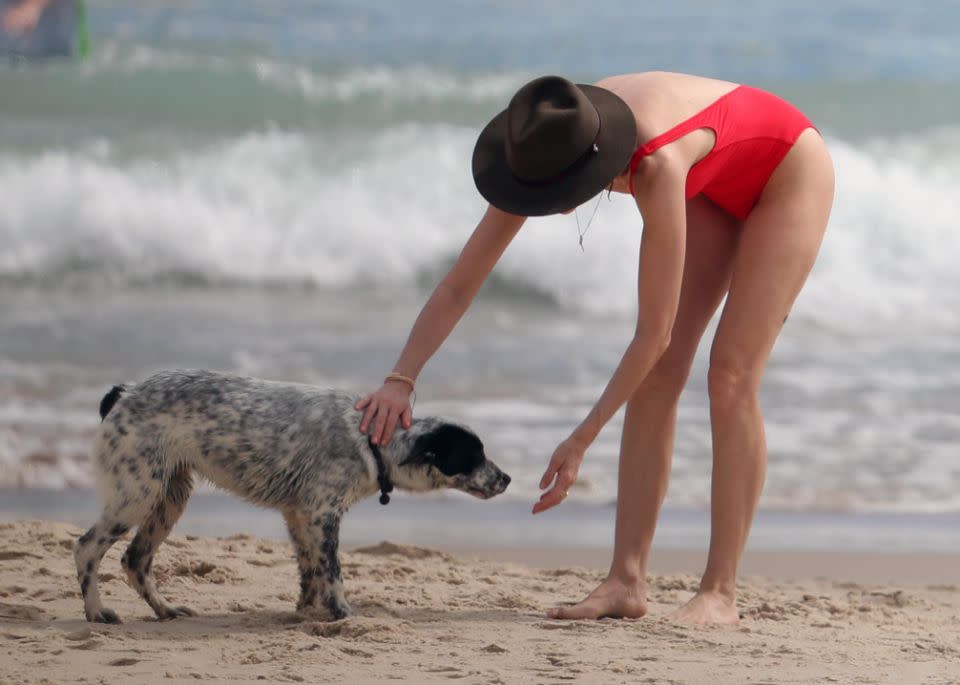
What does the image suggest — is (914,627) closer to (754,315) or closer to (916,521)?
(754,315)

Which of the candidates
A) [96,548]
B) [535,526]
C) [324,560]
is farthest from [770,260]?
[535,526]

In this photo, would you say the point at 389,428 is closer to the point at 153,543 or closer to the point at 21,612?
the point at 153,543

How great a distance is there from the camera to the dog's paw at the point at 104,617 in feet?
11.9

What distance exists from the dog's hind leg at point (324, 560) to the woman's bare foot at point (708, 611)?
0.91m

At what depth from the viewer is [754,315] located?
3.69 metres

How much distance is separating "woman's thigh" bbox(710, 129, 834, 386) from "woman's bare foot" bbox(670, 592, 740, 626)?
61 cm

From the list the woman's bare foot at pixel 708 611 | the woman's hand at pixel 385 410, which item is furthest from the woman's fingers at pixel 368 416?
the woman's bare foot at pixel 708 611

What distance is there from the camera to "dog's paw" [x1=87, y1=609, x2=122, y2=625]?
362cm

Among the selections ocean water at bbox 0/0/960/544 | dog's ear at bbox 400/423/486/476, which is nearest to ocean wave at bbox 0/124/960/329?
ocean water at bbox 0/0/960/544

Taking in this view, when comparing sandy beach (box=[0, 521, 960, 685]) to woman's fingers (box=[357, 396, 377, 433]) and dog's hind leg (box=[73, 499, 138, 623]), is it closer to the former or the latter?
dog's hind leg (box=[73, 499, 138, 623])

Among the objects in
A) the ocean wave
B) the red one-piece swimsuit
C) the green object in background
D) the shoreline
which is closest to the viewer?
the red one-piece swimsuit

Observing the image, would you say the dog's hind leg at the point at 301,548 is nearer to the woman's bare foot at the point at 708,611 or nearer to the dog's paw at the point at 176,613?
the dog's paw at the point at 176,613

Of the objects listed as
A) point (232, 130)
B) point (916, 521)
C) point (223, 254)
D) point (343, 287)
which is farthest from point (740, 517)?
point (232, 130)

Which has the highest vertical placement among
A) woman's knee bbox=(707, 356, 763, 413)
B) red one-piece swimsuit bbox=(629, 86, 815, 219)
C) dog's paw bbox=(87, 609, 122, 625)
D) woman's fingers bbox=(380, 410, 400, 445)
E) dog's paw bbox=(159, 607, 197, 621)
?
red one-piece swimsuit bbox=(629, 86, 815, 219)
